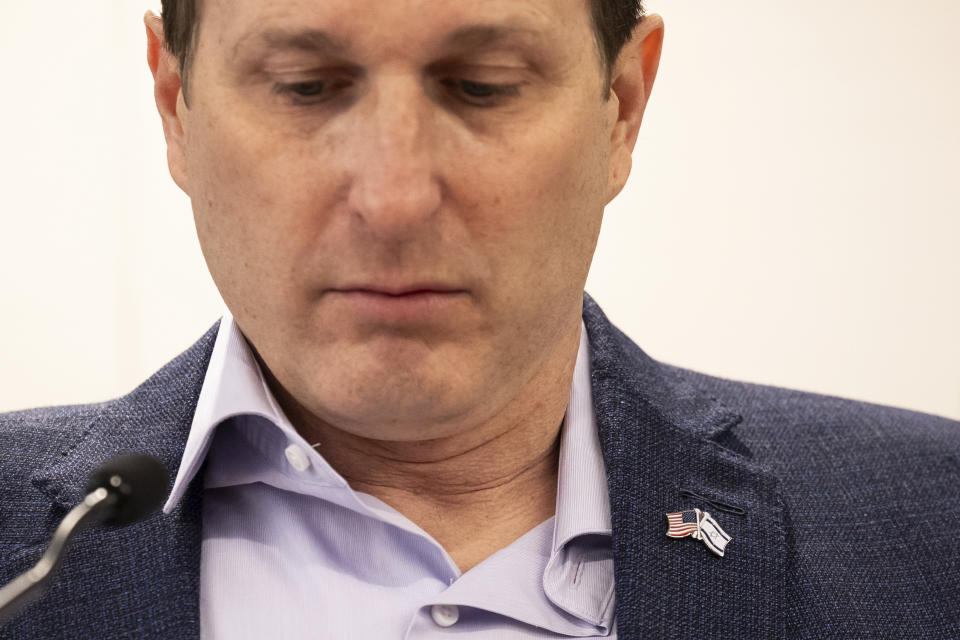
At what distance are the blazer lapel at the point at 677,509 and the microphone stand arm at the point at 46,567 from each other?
53cm

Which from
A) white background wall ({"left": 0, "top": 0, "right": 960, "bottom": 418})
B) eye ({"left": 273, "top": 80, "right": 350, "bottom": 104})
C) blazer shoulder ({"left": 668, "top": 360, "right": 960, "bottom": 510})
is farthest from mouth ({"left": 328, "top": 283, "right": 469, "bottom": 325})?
white background wall ({"left": 0, "top": 0, "right": 960, "bottom": 418})

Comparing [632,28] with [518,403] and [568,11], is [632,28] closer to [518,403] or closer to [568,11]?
[568,11]

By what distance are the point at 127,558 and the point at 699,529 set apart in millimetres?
580

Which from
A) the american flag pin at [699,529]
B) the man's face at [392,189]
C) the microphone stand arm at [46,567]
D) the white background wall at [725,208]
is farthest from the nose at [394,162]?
the white background wall at [725,208]

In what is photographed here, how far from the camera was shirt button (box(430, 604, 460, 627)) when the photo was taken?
44.7 inches

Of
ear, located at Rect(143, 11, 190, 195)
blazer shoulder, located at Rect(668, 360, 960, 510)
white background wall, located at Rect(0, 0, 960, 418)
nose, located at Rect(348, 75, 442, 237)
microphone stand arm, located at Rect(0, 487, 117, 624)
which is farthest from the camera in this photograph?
white background wall, located at Rect(0, 0, 960, 418)

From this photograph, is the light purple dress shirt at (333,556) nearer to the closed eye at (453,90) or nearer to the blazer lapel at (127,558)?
the blazer lapel at (127,558)

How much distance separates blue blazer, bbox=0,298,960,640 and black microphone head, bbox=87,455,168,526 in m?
0.25

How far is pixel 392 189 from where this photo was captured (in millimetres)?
1010

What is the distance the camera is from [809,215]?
2.37 m

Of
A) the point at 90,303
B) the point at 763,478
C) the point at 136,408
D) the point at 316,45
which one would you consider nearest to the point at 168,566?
the point at 136,408

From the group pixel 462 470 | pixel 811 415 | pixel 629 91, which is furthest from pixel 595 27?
pixel 811 415

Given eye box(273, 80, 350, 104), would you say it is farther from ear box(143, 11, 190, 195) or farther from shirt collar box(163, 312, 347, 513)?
shirt collar box(163, 312, 347, 513)

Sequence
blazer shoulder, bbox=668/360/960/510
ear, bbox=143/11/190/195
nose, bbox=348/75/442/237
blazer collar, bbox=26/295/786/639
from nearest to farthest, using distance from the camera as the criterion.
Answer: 1. nose, bbox=348/75/442/237
2. blazer collar, bbox=26/295/786/639
3. ear, bbox=143/11/190/195
4. blazer shoulder, bbox=668/360/960/510
